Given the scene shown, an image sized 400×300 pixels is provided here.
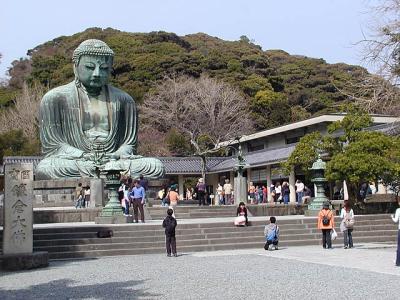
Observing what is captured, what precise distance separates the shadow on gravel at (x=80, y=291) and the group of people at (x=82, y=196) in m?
12.2

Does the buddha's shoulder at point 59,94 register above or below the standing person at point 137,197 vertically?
above

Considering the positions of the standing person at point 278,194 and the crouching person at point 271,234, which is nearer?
the crouching person at point 271,234

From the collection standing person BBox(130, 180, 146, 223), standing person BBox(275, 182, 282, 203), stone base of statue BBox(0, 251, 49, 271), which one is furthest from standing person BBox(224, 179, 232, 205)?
stone base of statue BBox(0, 251, 49, 271)

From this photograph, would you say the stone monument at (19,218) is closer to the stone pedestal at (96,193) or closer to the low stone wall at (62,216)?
the low stone wall at (62,216)

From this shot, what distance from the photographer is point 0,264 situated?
11352mm

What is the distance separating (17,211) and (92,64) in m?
14.3

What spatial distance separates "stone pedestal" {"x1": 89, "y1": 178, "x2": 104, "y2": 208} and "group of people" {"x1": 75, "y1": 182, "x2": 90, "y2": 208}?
0.57 metres

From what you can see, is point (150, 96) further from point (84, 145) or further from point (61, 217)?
point (61, 217)

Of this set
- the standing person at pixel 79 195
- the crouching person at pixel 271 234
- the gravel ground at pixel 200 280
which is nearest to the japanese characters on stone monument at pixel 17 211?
the gravel ground at pixel 200 280

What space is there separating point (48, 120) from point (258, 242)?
12.9 metres

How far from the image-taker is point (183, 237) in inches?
603

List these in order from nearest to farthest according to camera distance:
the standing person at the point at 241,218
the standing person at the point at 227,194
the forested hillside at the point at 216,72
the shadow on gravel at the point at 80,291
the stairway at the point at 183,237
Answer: the shadow on gravel at the point at 80,291 → the stairway at the point at 183,237 → the standing person at the point at 241,218 → the standing person at the point at 227,194 → the forested hillside at the point at 216,72

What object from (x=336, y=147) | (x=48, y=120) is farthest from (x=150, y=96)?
(x=336, y=147)

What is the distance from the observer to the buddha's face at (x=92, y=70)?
25156 millimetres
